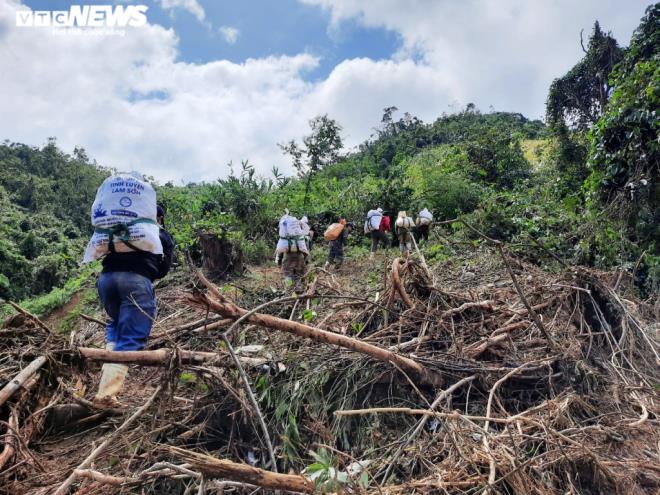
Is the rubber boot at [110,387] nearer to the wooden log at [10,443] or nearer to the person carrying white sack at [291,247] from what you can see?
the wooden log at [10,443]

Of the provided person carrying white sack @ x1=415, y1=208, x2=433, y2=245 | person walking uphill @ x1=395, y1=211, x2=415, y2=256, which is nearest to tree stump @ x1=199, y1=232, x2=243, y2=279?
person walking uphill @ x1=395, y1=211, x2=415, y2=256

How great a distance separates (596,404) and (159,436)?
263 cm

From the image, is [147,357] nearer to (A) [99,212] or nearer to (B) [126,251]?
(B) [126,251]

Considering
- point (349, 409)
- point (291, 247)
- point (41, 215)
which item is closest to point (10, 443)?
point (349, 409)

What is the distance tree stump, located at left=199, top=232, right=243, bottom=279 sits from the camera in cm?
817

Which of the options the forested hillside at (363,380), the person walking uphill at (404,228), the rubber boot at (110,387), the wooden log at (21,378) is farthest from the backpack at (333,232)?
the wooden log at (21,378)

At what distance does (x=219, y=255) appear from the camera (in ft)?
27.2

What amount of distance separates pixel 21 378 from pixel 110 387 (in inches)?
23.3

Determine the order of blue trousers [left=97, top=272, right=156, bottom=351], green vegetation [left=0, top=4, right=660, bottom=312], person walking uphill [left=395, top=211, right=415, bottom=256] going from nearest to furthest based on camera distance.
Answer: blue trousers [left=97, top=272, right=156, bottom=351]
green vegetation [left=0, top=4, right=660, bottom=312]
person walking uphill [left=395, top=211, right=415, bottom=256]

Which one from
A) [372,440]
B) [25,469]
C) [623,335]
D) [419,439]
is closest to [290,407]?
[372,440]

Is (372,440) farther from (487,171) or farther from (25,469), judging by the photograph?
(487,171)

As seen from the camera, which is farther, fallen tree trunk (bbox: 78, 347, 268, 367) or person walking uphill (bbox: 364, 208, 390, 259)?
person walking uphill (bbox: 364, 208, 390, 259)

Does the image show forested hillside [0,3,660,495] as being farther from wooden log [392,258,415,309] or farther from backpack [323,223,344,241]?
backpack [323,223,344,241]

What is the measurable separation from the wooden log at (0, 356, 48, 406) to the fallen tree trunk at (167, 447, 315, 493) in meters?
0.99
